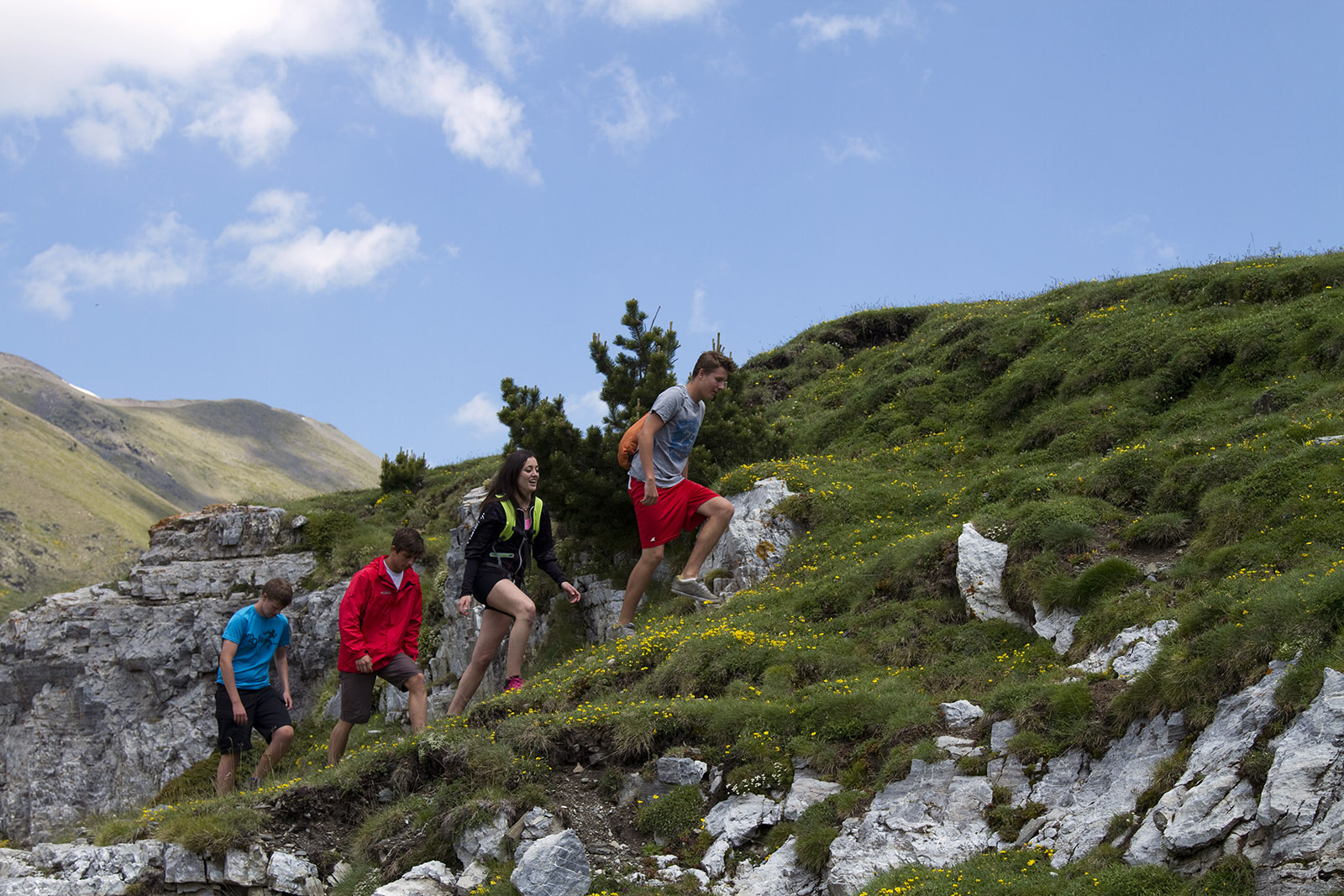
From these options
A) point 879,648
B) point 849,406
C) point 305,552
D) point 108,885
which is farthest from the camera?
→ point 305,552

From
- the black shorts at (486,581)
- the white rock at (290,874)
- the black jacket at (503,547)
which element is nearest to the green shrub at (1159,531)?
the black jacket at (503,547)

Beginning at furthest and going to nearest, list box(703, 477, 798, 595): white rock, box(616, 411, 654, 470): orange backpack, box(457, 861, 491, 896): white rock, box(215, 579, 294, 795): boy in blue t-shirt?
box(703, 477, 798, 595): white rock < box(616, 411, 654, 470): orange backpack < box(215, 579, 294, 795): boy in blue t-shirt < box(457, 861, 491, 896): white rock

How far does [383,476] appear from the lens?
89.7 feet

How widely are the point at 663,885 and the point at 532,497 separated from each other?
158 inches

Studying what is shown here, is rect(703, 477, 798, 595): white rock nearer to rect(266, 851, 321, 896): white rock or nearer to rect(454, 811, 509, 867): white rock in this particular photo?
rect(454, 811, 509, 867): white rock

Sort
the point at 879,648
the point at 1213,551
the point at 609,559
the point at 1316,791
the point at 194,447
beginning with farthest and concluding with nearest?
1. the point at 194,447
2. the point at 609,559
3. the point at 879,648
4. the point at 1213,551
5. the point at 1316,791

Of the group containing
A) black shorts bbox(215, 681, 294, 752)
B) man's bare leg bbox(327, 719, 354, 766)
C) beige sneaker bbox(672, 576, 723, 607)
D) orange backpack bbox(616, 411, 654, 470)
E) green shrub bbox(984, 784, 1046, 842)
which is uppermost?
orange backpack bbox(616, 411, 654, 470)

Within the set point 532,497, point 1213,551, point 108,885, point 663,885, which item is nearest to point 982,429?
point 1213,551

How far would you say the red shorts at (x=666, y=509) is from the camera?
10.2m

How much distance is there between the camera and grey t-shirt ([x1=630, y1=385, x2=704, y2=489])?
9.91m

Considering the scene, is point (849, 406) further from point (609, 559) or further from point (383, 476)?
point (383, 476)

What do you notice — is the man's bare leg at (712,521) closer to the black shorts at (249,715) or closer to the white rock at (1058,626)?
the white rock at (1058,626)

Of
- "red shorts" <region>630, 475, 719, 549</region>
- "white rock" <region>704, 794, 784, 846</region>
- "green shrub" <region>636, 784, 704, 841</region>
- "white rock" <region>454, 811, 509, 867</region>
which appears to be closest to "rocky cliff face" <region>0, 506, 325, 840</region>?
"red shorts" <region>630, 475, 719, 549</region>

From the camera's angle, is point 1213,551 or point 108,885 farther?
point 1213,551
